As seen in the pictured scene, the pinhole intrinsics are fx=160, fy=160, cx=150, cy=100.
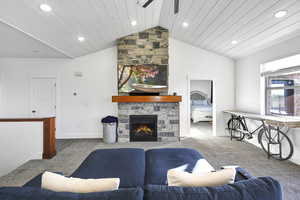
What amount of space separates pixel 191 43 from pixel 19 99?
5757mm

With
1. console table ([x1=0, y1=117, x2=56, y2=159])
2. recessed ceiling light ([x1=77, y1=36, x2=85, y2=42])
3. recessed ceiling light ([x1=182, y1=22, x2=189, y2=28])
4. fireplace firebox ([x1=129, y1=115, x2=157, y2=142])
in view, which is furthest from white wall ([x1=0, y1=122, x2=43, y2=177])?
recessed ceiling light ([x1=182, y1=22, x2=189, y2=28])

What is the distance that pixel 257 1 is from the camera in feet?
8.45

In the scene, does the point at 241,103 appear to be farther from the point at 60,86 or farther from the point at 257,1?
the point at 60,86

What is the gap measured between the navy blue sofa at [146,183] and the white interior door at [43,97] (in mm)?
3843

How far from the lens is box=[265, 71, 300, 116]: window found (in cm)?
340

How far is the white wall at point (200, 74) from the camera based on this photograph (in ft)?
17.1

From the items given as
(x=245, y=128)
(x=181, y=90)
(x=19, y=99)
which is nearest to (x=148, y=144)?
(x=181, y=90)

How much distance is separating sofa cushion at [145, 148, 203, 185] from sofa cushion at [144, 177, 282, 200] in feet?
1.75

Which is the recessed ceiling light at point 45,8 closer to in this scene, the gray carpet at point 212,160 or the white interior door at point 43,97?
the gray carpet at point 212,160

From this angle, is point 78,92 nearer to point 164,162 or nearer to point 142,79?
point 142,79

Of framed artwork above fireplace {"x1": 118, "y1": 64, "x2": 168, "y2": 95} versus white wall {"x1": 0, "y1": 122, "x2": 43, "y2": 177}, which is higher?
framed artwork above fireplace {"x1": 118, "y1": 64, "x2": 168, "y2": 95}

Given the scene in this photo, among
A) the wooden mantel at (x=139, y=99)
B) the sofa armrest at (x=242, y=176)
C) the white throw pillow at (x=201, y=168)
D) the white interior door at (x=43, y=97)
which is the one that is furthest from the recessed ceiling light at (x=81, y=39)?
the sofa armrest at (x=242, y=176)

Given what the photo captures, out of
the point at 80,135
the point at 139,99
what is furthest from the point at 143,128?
the point at 80,135

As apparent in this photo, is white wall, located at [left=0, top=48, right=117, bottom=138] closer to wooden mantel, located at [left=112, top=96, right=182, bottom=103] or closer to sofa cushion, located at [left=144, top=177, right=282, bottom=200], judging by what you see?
wooden mantel, located at [left=112, top=96, right=182, bottom=103]
